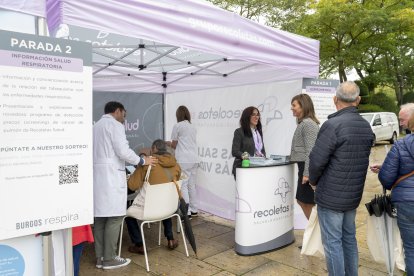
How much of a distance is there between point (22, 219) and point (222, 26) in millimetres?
2084

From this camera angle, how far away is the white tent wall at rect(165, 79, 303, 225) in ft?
14.8

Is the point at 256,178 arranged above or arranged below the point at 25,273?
above

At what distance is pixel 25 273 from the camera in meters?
2.16

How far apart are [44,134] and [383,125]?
15.9 m

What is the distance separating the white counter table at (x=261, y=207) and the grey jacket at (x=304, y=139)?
0.21 metres

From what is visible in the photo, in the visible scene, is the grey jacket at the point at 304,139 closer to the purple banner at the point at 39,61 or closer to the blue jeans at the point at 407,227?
the blue jeans at the point at 407,227

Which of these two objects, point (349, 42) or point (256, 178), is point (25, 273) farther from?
point (349, 42)

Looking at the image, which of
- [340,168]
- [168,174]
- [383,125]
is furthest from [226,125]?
[383,125]

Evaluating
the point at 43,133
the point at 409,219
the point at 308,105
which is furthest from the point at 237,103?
the point at 43,133

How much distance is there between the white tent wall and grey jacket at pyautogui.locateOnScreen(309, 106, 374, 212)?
1845 mm

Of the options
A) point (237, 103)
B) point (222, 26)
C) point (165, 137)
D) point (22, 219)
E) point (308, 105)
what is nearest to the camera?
point (22, 219)

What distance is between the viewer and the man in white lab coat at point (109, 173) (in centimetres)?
310

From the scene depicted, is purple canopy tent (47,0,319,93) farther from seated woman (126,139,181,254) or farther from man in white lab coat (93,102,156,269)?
seated woman (126,139,181,254)

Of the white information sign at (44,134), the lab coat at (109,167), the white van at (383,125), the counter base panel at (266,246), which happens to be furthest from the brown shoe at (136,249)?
the white van at (383,125)
